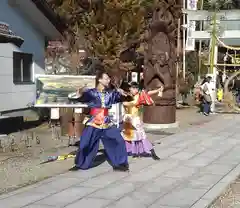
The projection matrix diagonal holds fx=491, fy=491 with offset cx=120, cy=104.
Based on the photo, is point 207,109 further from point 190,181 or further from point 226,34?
point 226,34

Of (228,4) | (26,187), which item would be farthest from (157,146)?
(228,4)

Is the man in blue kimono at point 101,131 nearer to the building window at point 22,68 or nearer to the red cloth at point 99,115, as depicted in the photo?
the red cloth at point 99,115

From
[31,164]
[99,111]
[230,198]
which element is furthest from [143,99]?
[230,198]

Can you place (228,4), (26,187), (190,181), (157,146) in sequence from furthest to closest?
(228,4) < (157,146) < (190,181) < (26,187)

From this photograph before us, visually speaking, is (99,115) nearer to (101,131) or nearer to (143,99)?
(101,131)

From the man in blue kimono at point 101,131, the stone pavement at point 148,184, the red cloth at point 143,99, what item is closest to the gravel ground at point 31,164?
the stone pavement at point 148,184

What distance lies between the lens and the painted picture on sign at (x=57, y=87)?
1021 centimetres

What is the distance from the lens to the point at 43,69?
16094mm

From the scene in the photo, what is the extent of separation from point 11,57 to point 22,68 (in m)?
1.04

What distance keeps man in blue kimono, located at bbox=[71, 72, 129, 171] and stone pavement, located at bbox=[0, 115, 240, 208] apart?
218 millimetres

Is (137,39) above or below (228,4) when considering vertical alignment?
below

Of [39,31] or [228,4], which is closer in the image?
[39,31]

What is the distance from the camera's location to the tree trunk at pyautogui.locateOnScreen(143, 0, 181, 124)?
1516 cm

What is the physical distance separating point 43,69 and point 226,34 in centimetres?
2393
